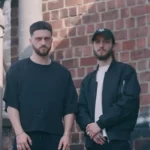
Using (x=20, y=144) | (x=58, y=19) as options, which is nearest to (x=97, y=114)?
(x=20, y=144)

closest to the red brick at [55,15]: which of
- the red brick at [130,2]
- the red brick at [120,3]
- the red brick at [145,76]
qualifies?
the red brick at [120,3]

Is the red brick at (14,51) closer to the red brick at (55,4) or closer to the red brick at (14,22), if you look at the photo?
the red brick at (14,22)

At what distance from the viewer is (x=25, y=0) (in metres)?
7.00

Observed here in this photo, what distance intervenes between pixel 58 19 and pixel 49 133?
3.15 metres

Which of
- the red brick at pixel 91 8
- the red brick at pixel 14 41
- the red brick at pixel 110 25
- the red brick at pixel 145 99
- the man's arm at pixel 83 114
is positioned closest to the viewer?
the man's arm at pixel 83 114

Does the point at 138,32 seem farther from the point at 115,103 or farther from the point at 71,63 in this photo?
the point at 115,103

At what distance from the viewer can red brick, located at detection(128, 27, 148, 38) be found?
22.4ft

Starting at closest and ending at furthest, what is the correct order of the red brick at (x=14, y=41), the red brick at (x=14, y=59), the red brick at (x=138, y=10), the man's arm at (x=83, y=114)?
the man's arm at (x=83, y=114)
the red brick at (x=138, y=10)
the red brick at (x=14, y=59)
the red brick at (x=14, y=41)

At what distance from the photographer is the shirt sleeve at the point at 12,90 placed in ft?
15.8

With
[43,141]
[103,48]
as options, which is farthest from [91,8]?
[43,141]

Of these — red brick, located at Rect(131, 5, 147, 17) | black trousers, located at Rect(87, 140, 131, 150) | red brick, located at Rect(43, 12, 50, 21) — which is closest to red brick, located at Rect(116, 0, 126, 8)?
red brick, located at Rect(131, 5, 147, 17)

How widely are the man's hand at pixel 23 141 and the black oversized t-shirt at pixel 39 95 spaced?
9 centimetres

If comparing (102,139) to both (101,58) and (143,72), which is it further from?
(143,72)

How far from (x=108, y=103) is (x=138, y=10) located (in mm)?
2294
